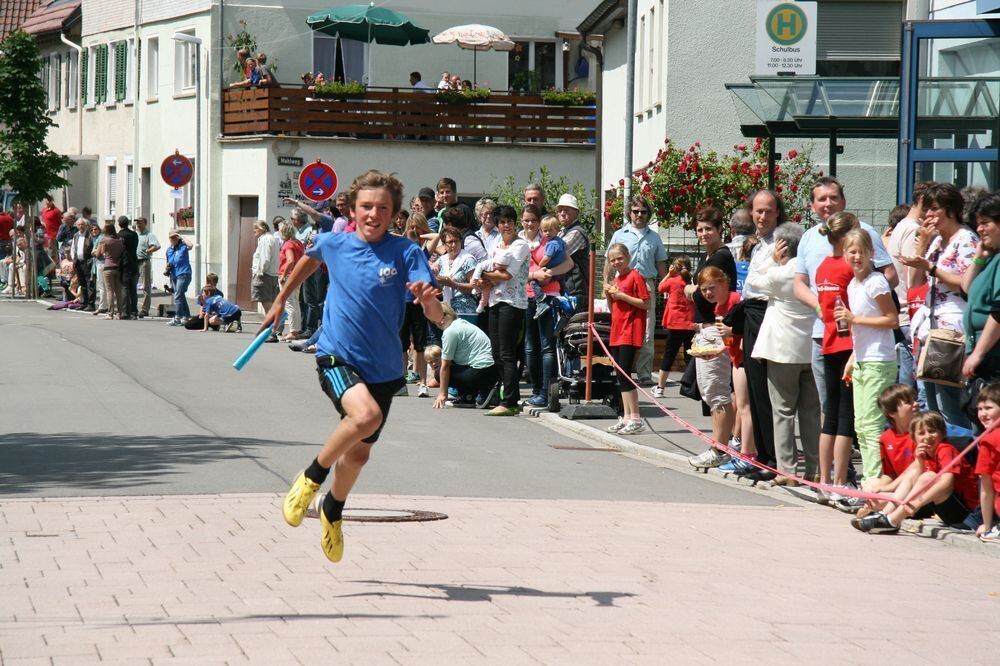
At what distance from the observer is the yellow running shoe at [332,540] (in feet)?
24.7

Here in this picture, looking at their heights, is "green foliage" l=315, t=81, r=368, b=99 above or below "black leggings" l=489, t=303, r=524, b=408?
above

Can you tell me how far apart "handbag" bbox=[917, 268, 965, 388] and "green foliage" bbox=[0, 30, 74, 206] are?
30.8m

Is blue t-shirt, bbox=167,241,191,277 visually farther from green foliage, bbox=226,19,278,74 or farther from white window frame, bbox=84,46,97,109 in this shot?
white window frame, bbox=84,46,97,109

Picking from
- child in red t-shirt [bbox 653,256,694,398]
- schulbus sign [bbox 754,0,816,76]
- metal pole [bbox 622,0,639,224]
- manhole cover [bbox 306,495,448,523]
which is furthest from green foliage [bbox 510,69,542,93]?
Result: manhole cover [bbox 306,495,448,523]

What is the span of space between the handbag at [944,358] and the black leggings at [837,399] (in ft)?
2.65

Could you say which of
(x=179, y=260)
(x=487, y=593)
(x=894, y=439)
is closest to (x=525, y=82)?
(x=179, y=260)

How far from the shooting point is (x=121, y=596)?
7.07m

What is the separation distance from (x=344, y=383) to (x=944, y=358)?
164 inches

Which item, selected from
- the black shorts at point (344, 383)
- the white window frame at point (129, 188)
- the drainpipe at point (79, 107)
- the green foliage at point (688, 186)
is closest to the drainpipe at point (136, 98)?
the white window frame at point (129, 188)

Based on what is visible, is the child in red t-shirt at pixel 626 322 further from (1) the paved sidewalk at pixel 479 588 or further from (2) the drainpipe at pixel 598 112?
(2) the drainpipe at pixel 598 112

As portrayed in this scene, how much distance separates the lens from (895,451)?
10031 millimetres

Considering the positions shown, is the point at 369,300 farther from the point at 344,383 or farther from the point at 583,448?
the point at 583,448

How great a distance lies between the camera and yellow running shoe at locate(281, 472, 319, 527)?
7.62 metres

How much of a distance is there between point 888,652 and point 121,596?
3362 mm
